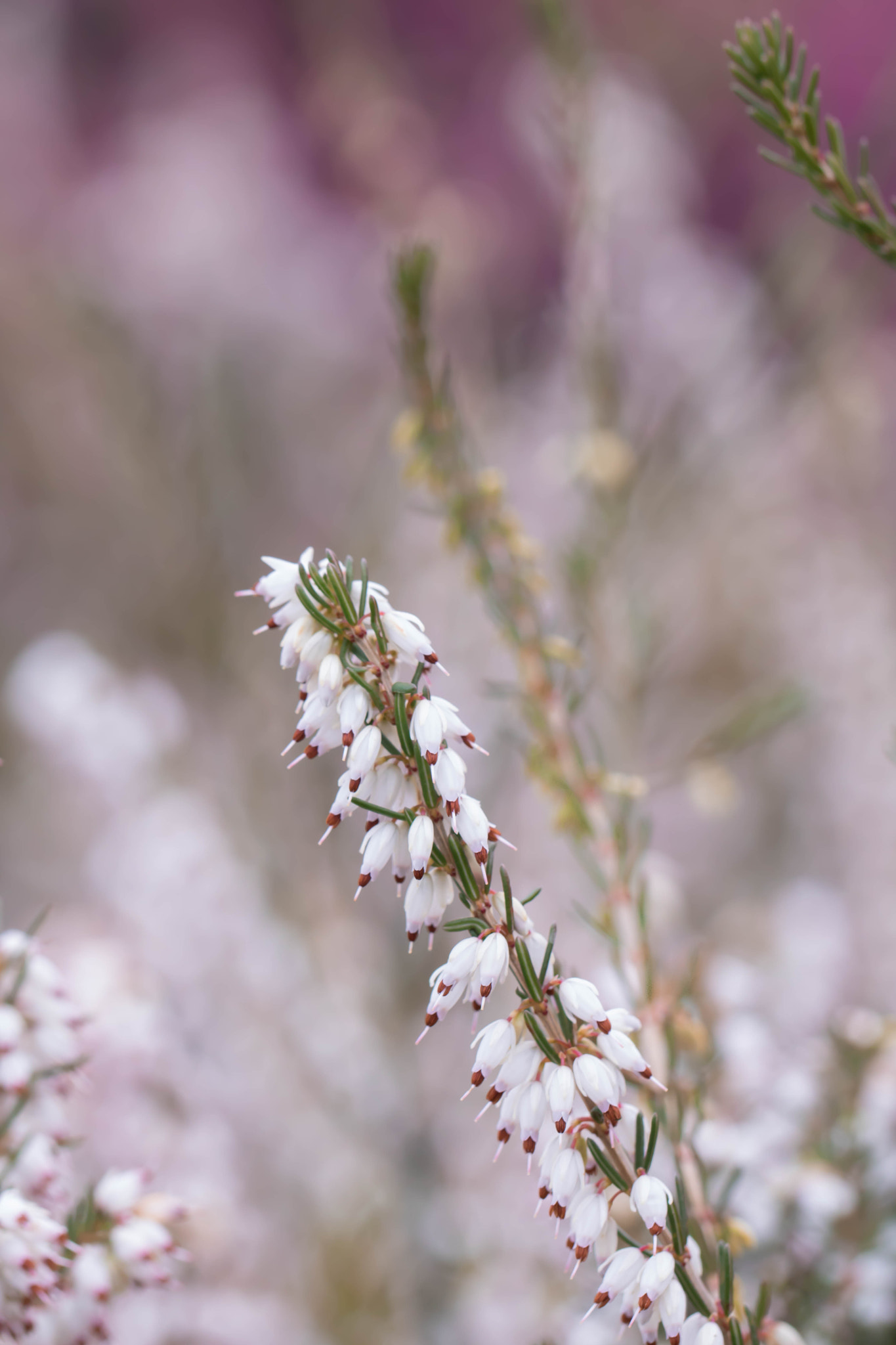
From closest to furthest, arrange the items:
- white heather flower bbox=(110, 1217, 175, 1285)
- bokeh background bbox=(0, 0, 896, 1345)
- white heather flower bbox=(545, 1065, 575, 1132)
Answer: white heather flower bbox=(545, 1065, 575, 1132)
white heather flower bbox=(110, 1217, 175, 1285)
bokeh background bbox=(0, 0, 896, 1345)

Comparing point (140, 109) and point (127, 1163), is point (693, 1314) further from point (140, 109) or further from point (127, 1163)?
point (140, 109)

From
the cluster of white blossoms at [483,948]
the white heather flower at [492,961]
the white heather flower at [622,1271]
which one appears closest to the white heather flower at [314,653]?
the cluster of white blossoms at [483,948]

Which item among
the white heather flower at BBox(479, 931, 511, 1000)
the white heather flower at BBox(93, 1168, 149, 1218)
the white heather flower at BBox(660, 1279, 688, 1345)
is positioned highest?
the white heather flower at BBox(93, 1168, 149, 1218)

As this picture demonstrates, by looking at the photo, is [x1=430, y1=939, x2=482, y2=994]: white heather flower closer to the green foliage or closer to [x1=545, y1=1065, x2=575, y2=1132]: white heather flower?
[x1=545, y1=1065, x2=575, y2=1132]: white heather flower

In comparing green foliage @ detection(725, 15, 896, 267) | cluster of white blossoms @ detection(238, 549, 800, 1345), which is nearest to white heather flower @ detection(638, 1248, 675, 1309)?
cluster of white blossoms @ detection(238, 549, 800, 1345)

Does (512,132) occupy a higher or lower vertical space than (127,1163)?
higher

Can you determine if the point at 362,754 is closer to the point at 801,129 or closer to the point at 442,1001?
the point at 442,1001

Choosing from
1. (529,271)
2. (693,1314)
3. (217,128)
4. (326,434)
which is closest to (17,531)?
(326,434)
